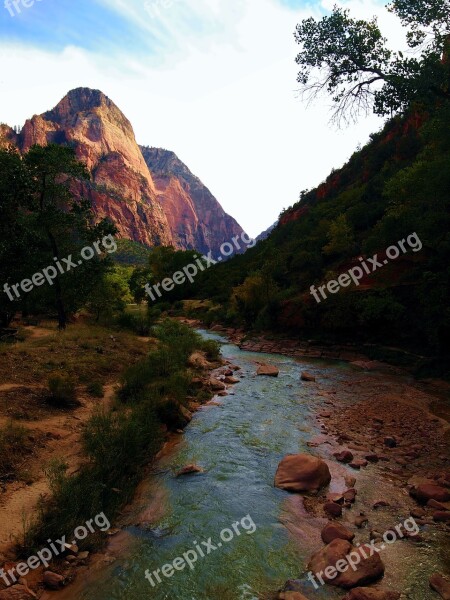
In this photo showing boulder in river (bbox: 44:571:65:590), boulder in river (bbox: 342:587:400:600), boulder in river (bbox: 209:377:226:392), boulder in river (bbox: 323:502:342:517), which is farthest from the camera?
boulder in river (bbox: 209:377:226:392)

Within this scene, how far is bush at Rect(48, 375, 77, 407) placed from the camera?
37.2ft

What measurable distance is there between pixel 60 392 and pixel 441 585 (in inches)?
408

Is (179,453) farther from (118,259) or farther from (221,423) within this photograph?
(118,259)

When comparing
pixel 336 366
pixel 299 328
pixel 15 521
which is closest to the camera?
pixel 15 521

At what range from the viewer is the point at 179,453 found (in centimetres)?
1005

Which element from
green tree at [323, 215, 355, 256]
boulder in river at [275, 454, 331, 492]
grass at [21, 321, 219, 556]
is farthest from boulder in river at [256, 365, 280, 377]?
green tree at [323, 215, 355, 256]

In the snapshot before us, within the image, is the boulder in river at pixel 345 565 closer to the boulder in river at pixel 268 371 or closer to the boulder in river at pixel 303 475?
the boulder in river at pixel 303 475

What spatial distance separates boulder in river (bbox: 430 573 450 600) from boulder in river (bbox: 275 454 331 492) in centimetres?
291

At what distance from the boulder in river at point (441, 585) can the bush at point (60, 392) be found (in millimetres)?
10190

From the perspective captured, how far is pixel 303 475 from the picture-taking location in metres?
8.44

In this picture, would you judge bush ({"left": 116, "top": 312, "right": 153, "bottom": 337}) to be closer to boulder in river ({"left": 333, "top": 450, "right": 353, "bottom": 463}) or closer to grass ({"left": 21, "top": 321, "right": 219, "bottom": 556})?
grass ({"left": 21, "top": 321, "right": 219, "bottom": 556})

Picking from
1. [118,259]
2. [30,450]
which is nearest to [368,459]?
[30,450]

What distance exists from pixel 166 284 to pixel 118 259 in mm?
74072

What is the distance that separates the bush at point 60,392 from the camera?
37.2ft
